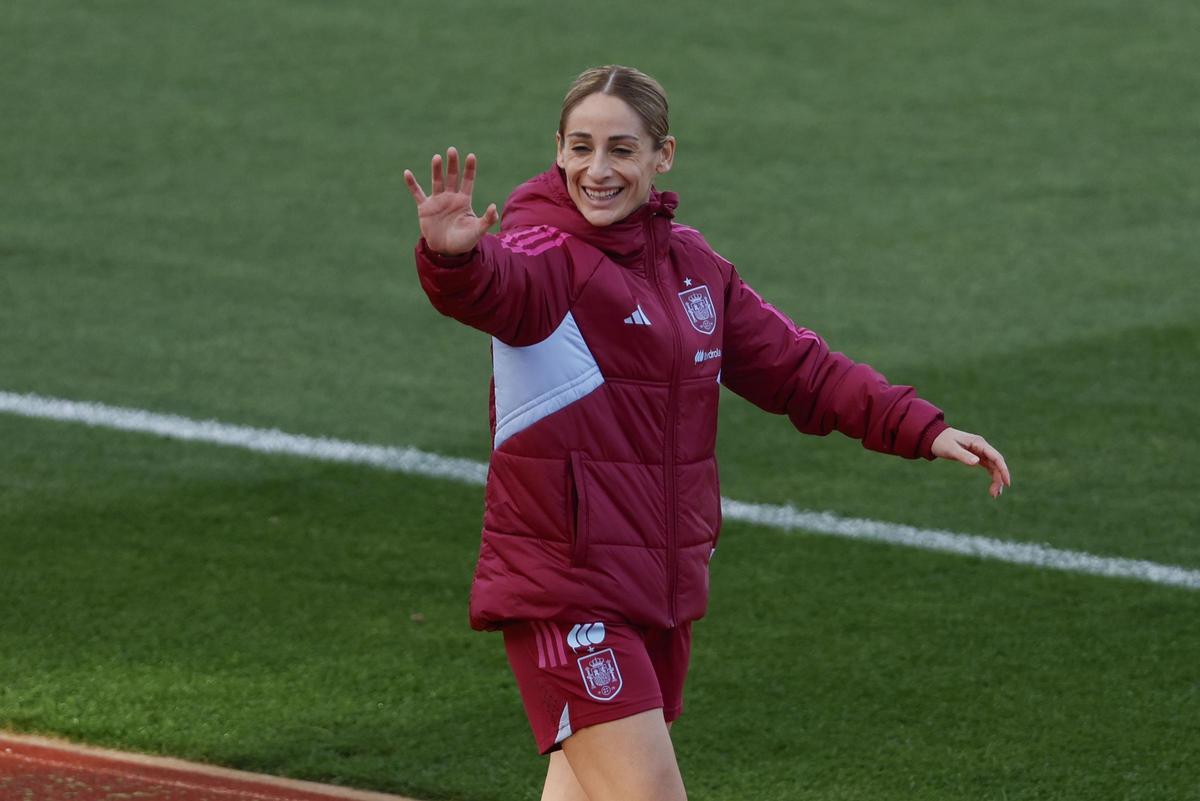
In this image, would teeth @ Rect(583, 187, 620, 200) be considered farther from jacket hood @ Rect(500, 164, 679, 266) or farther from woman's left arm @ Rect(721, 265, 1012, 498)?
woman's left arm @ Rect(721, 265, 1012, 498)

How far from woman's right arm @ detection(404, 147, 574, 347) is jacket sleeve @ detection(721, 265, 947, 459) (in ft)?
1.88

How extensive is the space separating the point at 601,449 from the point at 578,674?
17.2 inches

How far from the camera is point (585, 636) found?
4055 mm

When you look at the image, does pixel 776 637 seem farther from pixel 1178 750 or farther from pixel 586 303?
pixel 586 303

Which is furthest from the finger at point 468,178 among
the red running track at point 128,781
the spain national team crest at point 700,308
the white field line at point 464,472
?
the white field line at point 464,472

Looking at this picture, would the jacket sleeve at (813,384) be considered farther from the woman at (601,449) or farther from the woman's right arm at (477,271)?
the woman's right arm at (477,271)

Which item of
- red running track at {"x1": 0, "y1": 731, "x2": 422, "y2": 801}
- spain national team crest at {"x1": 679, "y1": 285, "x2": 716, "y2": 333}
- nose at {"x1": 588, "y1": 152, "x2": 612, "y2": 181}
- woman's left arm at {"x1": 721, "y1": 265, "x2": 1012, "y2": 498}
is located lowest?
red running track at {"x1": 0, "y1": 731, "x2": 422, "y2": 801}

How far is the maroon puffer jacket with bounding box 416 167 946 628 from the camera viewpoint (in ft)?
13.2

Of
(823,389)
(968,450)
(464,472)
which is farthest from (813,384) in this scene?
(464,472)

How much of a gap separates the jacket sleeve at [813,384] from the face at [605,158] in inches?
15.7

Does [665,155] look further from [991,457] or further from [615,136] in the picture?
[991,457]

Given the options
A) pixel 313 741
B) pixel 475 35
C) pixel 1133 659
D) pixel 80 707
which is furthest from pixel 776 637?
pixel 475 35

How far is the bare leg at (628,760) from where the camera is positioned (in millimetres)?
3959

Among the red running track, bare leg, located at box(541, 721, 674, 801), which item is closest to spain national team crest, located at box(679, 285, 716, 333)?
bare leg, located at box(541, 721, 674, 801)
